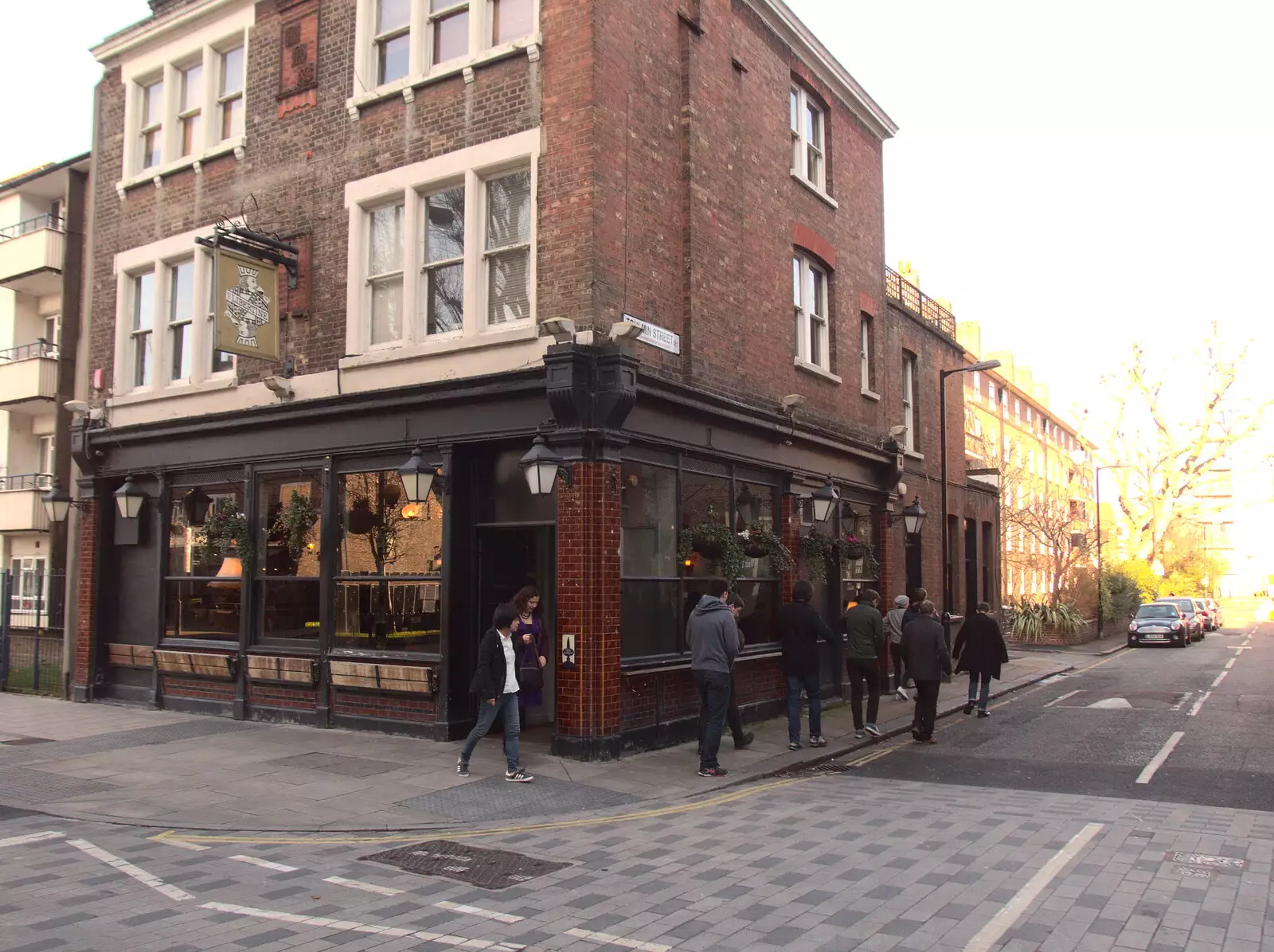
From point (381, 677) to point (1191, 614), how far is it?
3545cm

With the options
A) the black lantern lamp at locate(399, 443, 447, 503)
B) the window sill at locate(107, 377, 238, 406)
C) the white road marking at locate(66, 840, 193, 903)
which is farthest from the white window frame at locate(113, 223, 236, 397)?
the white road marking at locate(66, 840, 193, 903)

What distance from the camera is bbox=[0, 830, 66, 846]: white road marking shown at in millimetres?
7500

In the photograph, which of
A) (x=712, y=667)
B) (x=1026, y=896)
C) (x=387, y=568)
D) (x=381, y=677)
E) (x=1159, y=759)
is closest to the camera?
(x=1026, y=896)

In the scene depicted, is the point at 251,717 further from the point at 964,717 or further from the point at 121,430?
the point at 964,717

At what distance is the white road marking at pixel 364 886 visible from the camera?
20.6ft

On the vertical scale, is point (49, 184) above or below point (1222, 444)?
above

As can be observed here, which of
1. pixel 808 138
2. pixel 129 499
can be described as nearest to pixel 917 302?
pixel 808 138

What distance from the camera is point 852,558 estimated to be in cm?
1673

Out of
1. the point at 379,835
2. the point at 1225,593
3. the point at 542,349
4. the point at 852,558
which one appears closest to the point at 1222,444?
the point at 852,558

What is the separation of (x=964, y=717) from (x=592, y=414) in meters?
8.08

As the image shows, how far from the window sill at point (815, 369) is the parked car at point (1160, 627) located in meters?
22.9

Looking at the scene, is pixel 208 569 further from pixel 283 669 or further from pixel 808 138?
pixel 808 138

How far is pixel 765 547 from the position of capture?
534 inches

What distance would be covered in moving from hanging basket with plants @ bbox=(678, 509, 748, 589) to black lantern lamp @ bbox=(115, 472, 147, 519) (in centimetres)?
845
